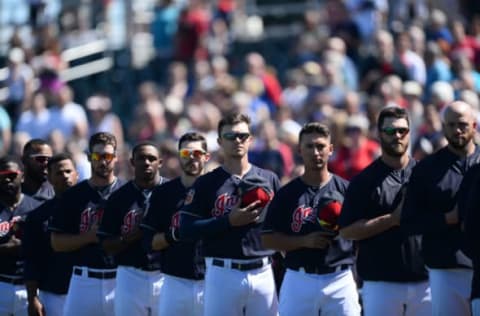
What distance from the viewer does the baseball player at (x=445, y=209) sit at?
1079cm

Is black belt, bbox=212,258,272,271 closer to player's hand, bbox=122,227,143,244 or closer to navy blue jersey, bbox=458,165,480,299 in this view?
player's hand, bbox=122,227,143,244

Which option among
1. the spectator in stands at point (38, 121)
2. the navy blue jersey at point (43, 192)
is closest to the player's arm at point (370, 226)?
the navy blue jersey at point (43, 192)

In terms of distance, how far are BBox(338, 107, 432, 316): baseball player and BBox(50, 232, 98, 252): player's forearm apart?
269 centimetres

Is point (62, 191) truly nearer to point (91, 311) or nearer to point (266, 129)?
point (91, 311)

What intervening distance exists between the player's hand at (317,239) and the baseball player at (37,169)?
3368 mm

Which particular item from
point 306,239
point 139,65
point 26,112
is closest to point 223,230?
point 306,239

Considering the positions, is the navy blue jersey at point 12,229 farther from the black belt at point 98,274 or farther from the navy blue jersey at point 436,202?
the navy blue jersey at point 436,202

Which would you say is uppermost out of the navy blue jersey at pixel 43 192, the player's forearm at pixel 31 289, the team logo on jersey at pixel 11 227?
the navy blue jersey at pixel 43 192

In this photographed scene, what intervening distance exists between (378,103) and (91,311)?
5460 mm

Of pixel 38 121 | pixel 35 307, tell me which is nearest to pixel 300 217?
pixel 35 307

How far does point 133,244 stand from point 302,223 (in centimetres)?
192

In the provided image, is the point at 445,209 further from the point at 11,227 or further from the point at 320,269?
the point at 11,227

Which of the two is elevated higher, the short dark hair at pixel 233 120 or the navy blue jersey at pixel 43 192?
the short dark hair at pixel 233 120

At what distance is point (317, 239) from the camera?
11.4 metres
